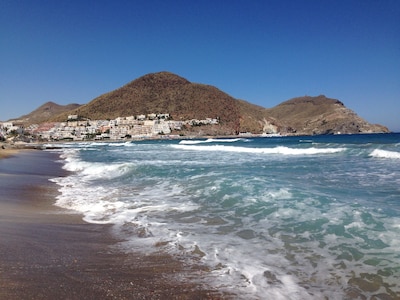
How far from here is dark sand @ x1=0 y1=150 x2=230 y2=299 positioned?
3705 millimetres

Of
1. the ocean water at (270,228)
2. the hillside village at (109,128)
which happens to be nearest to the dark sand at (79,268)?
the ocean water at (270,228)

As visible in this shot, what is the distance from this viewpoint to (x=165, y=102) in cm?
14975

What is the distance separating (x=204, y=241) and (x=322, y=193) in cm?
539

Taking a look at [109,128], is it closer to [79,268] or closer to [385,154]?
[385,154]

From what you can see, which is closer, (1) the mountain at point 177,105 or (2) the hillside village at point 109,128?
(2) the hillside village at point 109,128

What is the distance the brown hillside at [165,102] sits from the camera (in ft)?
473

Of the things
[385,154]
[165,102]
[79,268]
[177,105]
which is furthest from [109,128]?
[79,268]

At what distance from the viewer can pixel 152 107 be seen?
14525 centimetres

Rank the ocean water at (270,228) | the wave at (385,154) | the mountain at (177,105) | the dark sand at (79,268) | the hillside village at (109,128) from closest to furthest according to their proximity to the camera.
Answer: the dark sand at (79,268), the ocean water at (270,228), the wave at (385,154), the hillside village at (109,128), the mountain at (177,105)

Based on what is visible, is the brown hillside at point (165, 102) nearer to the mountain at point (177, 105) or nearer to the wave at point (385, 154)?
the mountain at point (177, 105)

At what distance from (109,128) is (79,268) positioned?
127308 millimetres

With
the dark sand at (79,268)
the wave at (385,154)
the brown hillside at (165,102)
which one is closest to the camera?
the dark sand at (79,268)

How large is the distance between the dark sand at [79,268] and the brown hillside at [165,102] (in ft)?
449

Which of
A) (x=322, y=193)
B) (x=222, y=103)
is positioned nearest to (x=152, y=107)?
(x=222, y=103)
